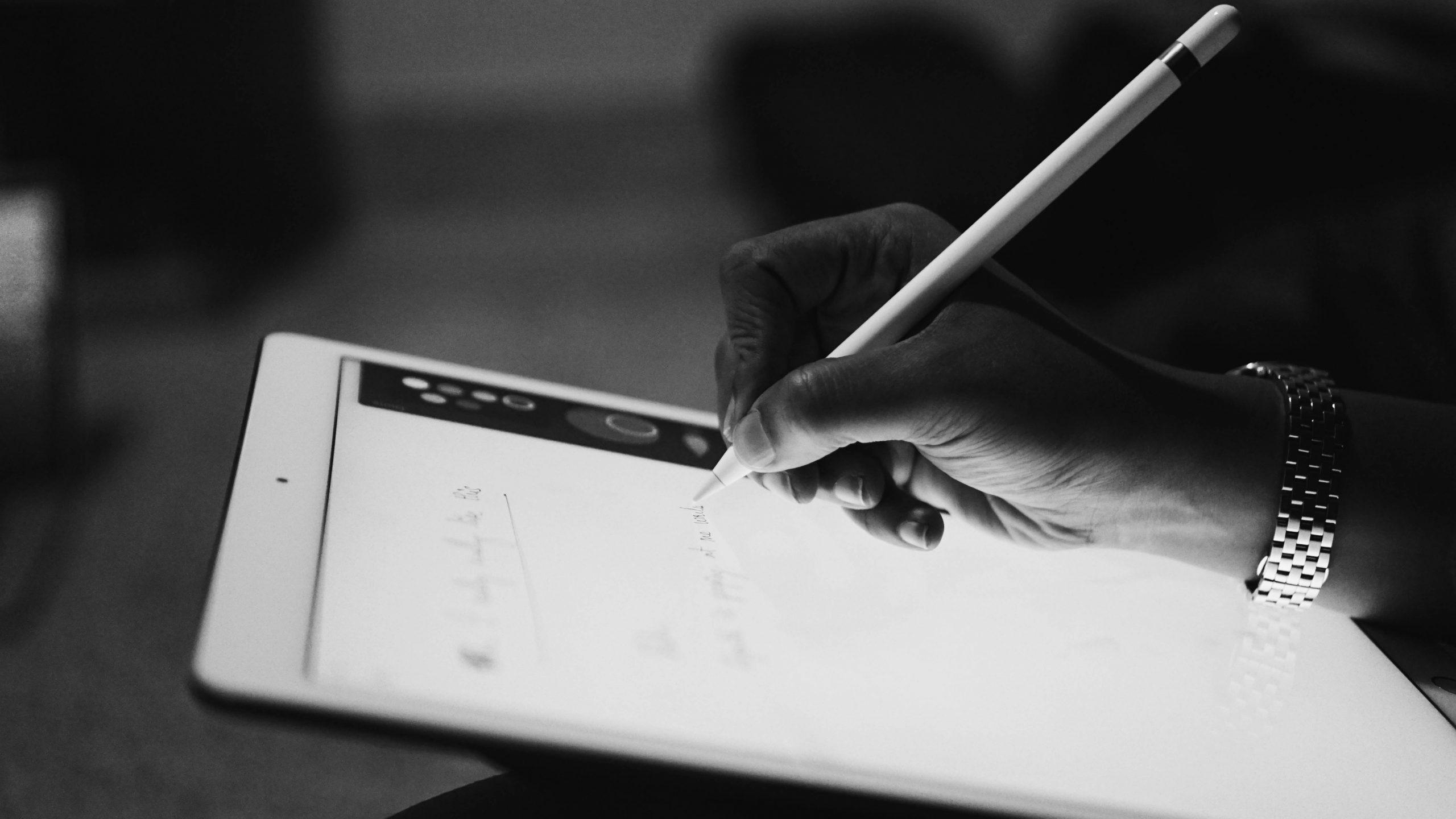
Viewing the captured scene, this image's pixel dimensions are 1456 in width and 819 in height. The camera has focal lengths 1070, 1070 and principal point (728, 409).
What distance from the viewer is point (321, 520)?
396mm

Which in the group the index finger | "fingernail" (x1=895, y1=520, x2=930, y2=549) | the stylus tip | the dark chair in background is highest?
the dark chair in background

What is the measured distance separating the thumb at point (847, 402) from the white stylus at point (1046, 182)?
0.07 feet

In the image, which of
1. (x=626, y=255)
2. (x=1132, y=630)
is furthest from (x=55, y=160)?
(x=1132, y=630)

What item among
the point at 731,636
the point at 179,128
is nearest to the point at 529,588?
the point at 731,636

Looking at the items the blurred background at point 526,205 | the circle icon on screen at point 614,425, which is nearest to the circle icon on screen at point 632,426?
the circle icon on screen at point 614,425

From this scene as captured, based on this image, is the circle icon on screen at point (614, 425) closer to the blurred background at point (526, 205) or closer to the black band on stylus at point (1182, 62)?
the black band on stylus at point (1182, 62)

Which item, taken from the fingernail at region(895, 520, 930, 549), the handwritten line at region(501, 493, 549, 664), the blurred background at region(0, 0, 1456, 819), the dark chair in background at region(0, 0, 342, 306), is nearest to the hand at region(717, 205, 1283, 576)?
the fingernail at region(895, 520, 930, 549)

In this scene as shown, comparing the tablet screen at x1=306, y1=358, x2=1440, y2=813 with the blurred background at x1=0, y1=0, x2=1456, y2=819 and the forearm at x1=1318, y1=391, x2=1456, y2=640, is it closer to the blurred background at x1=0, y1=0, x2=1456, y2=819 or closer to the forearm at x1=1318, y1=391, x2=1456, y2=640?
the forearm at x1=1318, y1=391, x2=1456, y2=640

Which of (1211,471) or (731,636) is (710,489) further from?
(1211,471)

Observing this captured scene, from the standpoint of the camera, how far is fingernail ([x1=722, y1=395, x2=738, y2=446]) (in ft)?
1.70

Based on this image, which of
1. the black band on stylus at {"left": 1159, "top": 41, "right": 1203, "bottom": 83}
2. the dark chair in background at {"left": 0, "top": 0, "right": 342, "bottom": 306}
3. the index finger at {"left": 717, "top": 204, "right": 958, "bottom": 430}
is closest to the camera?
the black band on stylus at {"left": 1159, "top": 41, "right": 1203, "bottom": 83}

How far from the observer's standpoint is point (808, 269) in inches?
21.9

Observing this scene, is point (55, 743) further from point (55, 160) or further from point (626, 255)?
point (626, 255)

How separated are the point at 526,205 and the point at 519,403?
0.77 m
